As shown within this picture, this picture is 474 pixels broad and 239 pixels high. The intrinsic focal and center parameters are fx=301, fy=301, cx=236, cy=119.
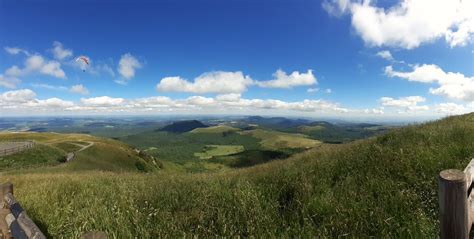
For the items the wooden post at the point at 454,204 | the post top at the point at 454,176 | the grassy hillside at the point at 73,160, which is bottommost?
the grassy hillside at the point at 73,160

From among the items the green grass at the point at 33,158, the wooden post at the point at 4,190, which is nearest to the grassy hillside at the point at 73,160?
the green grass at the point at 33,158

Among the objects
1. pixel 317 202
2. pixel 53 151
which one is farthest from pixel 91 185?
pixel 53 151

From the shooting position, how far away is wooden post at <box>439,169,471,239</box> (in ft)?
8.95

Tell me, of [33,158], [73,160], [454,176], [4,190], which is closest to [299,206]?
[454,176]

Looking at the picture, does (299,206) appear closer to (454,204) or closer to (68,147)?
(454,204)

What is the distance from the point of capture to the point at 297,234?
5.08 metres

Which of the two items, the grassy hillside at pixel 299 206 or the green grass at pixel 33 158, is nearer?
the grassy hillside at pixel 299 206

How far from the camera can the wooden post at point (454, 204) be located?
2727mm

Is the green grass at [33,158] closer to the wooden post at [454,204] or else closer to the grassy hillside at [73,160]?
the grassy hillside at [73,160]

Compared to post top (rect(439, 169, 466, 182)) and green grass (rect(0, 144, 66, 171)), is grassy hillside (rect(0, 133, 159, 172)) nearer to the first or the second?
green grass (rect(0, 144, 66, 171))

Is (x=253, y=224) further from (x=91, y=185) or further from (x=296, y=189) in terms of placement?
(x=91, y=185)

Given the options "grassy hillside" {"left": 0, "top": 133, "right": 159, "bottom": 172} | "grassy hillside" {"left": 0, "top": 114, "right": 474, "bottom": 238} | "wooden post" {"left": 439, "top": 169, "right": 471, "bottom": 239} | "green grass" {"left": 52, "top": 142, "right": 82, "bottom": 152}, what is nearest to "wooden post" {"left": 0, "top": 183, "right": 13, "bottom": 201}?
"grassy hillside" {"left": 0, "top": 114, "right": 474, "bottom": 238}

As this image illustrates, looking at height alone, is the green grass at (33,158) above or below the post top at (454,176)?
below

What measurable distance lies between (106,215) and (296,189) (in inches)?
168
